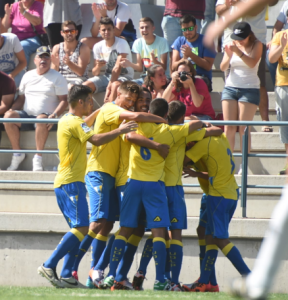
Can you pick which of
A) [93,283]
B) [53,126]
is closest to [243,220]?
[93,283]

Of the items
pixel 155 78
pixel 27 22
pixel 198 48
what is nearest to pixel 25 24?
pixel 27 22

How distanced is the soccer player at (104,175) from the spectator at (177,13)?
11.9ft

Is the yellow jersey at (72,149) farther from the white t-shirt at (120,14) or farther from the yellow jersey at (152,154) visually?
the white t-shirt at (120,14)

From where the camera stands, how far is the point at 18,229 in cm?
705

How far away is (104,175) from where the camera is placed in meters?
5.96

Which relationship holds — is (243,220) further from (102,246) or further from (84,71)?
(84,71)

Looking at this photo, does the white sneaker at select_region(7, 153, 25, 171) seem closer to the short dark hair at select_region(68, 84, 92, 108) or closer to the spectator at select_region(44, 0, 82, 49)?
the spectator at select_region(44, 0, 82, 49)

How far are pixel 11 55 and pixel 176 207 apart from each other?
5.01 m

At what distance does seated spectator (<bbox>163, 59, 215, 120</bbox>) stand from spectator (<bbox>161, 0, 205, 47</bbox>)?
69.8 inches

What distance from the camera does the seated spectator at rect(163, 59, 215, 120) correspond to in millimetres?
7559

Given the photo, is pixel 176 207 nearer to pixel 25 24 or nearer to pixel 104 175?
pixel 104 175

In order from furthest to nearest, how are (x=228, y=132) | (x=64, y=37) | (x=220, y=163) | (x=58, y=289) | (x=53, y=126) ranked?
(x=64, y=37) < (x=53, y=126) < (x=228, y=132) < (x=220, y=163) < (x=58, y=289)

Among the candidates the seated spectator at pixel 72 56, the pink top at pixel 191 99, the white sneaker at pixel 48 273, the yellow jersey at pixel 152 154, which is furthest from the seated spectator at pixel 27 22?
the white sneaker at pixel 48 273

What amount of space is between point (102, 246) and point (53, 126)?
2984mm
